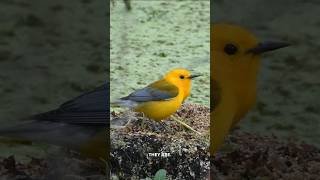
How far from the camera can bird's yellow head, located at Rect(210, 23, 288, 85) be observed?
8344 millimetres

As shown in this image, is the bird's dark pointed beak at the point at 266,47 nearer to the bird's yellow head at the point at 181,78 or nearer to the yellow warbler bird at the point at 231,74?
the yellow warbler bird at the point at 231,74

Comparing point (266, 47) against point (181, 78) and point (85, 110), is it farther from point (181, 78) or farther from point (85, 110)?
point (85, 110)

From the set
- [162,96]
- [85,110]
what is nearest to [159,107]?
[162,96]

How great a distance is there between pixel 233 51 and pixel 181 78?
0.54m

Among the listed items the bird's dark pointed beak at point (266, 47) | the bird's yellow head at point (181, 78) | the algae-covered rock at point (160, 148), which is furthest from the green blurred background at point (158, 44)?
the bird's dark pointed beak at point (266, 47)

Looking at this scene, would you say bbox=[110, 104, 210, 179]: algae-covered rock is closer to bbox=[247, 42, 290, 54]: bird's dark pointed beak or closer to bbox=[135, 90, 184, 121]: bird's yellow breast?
bbox=[135, 90, 184, 121]: bird's yellow breast

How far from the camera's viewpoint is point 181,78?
8367mm

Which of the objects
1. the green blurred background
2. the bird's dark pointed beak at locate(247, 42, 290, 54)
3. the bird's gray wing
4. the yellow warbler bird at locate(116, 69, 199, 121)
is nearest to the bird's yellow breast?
the yellow warbler bird at locate(116, 69, 199, 121)

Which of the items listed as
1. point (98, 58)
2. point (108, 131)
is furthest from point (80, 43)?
point (108, 131)

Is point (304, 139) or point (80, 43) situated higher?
point (80, 43)

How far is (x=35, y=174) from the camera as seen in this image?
848cm

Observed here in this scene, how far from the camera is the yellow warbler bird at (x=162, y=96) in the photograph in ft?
27.3

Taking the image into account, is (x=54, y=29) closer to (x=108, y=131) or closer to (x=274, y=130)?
(x=108, y=131)

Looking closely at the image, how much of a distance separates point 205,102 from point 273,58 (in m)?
0.78
